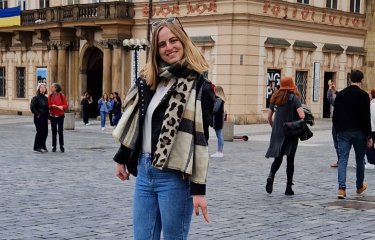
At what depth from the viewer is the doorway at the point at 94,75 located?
3797 centimetres

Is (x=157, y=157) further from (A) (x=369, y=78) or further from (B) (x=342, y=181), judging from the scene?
(A) (x=369, y=78)

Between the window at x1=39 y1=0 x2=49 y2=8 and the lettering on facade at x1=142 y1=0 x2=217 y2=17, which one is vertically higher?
the window at x1=39 y1=0 x2=49 y2=8

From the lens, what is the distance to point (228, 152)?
1872cm

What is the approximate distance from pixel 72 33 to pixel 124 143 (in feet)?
112

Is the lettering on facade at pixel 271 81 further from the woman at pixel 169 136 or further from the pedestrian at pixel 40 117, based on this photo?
the woman at pixel 169 136

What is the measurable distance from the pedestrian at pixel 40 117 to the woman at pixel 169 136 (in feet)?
46.0

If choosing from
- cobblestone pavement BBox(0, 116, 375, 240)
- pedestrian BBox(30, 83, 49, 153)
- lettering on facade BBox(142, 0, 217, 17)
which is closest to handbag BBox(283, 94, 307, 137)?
cobblestone pavement BBox(0, 116, 375, 240)

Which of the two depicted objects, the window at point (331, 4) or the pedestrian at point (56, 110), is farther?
the window at point (331, 4)

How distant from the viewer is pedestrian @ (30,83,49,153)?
18.2m

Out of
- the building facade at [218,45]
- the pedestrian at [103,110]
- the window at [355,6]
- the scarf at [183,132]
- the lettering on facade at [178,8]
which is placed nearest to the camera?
the scarf at [183,132]

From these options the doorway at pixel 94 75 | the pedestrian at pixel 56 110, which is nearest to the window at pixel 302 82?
the doorway at pixel 94 75

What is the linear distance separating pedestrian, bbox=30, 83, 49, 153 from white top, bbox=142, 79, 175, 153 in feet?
46.0

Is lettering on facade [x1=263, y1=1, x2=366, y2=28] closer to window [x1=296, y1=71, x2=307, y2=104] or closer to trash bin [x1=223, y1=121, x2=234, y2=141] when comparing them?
window [x1=296, y1=71, x2=307, y2=104]

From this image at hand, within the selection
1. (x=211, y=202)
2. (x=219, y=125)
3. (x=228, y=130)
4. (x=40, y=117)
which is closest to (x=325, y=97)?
(x=228, y=130)
